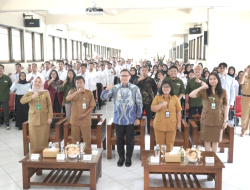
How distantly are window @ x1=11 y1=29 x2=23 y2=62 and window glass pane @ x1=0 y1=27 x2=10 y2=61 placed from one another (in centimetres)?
43

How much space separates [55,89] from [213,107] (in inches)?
157

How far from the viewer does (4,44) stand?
29.6 ft

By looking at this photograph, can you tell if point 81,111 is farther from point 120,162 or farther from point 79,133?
point 120,162

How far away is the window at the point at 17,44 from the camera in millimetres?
9648

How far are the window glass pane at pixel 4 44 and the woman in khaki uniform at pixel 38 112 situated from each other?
16.4 feet

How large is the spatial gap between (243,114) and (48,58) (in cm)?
906

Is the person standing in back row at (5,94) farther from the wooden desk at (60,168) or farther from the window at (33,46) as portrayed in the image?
the window at (33,46)

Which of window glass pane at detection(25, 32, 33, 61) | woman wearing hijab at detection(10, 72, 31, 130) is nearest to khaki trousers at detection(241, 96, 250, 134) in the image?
woman wearing hijab at detection(10, 72, 31, 130)

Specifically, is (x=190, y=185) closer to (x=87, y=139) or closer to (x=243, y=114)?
(x=87, y=139)

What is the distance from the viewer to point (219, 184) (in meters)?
3.51

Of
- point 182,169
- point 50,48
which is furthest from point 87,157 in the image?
point 50,48

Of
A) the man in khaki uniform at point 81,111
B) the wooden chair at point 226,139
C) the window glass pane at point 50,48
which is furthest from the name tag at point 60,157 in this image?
the window glass pane at point 50,48

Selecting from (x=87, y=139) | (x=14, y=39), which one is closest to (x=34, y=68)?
(x=14, y=39)

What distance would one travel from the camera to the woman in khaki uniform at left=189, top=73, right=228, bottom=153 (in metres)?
4.16
